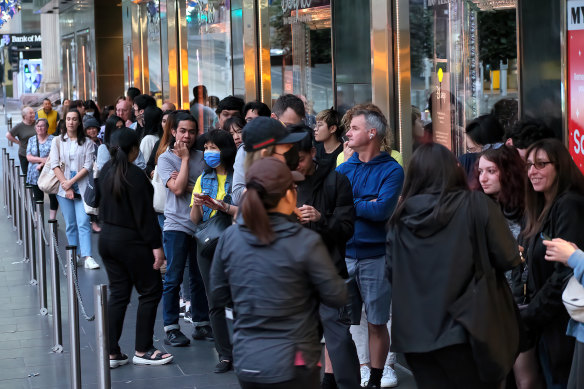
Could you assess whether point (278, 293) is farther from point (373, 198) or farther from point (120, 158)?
point (120, 158)

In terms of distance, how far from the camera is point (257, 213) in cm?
415

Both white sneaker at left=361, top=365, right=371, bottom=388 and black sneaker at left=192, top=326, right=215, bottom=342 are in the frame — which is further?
black sneaker at left=192, top=326, right=215, bottom=342

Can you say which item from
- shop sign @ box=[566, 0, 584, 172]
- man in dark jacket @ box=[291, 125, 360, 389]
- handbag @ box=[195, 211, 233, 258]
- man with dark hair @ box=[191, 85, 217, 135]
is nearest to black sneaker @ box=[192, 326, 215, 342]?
handbag @ box=[195, 211, 233, 258]

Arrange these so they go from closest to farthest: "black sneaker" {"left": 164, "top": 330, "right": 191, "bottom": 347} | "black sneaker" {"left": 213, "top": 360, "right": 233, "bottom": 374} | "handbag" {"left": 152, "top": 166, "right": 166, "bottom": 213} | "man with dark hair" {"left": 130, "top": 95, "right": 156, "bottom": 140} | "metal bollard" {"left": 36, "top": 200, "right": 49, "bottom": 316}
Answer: "black sneaker" {"left": 213, "top": 360, "right": 233, "bottom": 374}
"black sneaker" {"left": 164, "top": 330, "right": 191, "bottom": 347}
"handbag" {"left": 152, "top": 166, "right": 166, "bottom": 213}
"metal bollard" {"left": 36, "top": 200, "right": 49, "bottom": 316}
"man with dark hair" {"left": 130, "top": 95, "right": 156, "bottom": 140}

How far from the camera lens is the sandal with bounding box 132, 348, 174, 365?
25.1 ft

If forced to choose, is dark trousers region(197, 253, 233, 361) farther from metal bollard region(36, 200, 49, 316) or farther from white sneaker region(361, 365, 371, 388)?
metal bollard region(36, 200, 49, 316)

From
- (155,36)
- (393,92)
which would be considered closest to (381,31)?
(393,92)

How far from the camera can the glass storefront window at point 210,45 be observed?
1390 cm

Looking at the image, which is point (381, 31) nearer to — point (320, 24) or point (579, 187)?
point (320, 24)

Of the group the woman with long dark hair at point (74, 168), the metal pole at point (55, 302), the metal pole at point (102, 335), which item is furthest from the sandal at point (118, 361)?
the woman with long dark hair at point (74, 168)

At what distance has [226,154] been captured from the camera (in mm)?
7195

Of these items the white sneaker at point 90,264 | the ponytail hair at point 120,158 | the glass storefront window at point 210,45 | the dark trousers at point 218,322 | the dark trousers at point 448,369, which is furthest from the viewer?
the glass storefront window at point 210,45

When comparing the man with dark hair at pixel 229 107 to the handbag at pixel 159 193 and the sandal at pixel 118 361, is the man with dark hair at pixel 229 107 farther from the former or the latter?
the sandal at pixel 118 361

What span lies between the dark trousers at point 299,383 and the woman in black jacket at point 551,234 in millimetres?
1341
